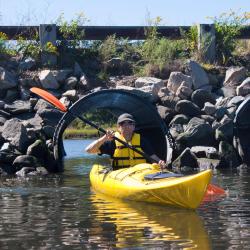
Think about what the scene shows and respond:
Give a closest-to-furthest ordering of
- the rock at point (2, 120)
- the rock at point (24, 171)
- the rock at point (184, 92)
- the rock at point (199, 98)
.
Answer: the rock at point (24, 171) → the rock at point (2, 120) → the rock at point (199, 98) → the rock at point (184, 92)

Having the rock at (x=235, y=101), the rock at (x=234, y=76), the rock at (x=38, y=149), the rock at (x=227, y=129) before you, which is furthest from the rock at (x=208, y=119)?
the rock at (x=38, y=149)

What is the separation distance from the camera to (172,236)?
945 cm

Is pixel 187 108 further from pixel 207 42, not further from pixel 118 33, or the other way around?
pixel 118 33

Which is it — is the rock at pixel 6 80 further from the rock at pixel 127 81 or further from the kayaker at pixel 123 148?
the kayaker at pixel 123 148

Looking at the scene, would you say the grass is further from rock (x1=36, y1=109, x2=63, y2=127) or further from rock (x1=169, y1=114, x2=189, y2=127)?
rock (x1=169, y1=114, x2=189, y2=127)

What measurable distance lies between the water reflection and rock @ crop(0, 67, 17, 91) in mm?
9594

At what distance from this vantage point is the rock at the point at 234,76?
2219 centimetres

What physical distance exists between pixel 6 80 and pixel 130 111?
4.39 metres

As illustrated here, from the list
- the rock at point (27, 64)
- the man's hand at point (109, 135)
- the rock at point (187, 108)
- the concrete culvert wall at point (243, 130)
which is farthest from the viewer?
the rock at point (27, 64)

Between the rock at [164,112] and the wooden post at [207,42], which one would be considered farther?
the wooden post at [207,42]

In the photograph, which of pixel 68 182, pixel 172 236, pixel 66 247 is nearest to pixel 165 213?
pixel 172 236

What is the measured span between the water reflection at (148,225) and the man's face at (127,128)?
111 centimetres

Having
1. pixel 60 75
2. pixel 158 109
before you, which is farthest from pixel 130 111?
pixel 60 75

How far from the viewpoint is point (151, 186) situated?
38.8ft
